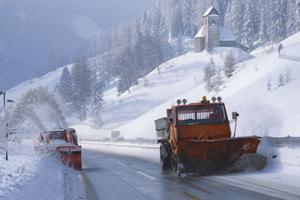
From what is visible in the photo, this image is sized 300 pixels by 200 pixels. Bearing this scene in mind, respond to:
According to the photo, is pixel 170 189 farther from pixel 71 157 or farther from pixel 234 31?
pixel 234 31

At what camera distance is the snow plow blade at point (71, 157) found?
89.5 feet

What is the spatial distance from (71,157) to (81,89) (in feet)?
320

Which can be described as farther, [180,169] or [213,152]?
[180,169]

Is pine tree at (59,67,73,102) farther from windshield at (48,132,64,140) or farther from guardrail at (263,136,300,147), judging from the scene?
guardrail at (263,136,300,147)

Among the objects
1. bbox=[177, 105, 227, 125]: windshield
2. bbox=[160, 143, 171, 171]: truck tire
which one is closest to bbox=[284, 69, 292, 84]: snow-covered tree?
bbox=[160, 143, 171, 171]: truck tire

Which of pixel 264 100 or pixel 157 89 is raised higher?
pixel 157 89

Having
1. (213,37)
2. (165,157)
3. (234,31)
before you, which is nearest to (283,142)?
(165,157)

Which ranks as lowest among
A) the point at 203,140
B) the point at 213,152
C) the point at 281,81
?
the point at 213,152

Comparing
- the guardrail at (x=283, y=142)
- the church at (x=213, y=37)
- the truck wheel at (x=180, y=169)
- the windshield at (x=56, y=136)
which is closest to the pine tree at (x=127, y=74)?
the church at (x=213, y=37)

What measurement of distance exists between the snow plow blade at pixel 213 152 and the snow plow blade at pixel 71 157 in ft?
26.1

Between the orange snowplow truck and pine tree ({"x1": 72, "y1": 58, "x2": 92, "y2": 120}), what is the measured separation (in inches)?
3909

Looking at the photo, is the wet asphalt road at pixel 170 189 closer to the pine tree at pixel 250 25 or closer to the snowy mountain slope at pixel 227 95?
the snowy mountain slope at pixel 227 95

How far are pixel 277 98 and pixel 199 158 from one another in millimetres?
32647

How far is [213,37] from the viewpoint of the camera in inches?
5546
